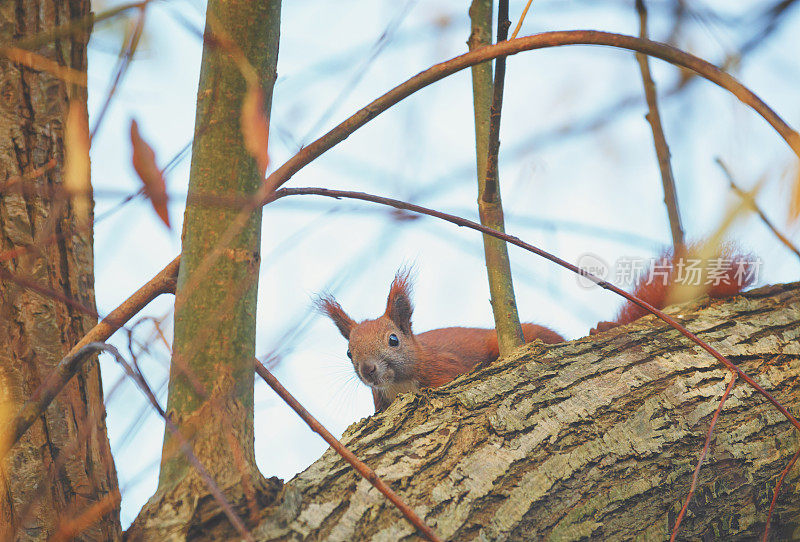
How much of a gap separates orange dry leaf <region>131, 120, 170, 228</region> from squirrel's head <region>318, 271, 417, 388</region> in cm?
220

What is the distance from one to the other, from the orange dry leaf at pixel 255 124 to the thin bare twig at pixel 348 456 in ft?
1.31

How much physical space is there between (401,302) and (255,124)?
2.15m

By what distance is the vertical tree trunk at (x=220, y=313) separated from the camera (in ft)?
4.13

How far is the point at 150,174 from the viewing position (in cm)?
86

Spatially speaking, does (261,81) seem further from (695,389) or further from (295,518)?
(695,389)

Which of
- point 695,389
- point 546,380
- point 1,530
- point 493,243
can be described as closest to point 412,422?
point 546,380

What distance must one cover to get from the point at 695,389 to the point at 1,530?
1.83m

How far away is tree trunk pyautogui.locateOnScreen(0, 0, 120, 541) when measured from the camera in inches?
62.3

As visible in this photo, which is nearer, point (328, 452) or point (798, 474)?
point (328, 452)

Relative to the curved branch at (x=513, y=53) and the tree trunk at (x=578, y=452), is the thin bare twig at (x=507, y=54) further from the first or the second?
the tree trunk at (x=578, y=452)

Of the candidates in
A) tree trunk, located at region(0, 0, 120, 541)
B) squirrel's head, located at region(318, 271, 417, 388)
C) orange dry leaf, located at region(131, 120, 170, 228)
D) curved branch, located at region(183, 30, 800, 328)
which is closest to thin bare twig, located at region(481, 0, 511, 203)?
curved branch, located at region(183, 30, 800, 328)

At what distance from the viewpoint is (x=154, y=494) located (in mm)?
1312

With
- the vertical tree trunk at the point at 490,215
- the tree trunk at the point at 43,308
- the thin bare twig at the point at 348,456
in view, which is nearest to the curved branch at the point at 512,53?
the thin bare twig at the point at 348,456

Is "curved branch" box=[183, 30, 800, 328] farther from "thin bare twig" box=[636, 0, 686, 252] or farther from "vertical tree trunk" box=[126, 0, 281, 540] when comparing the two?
"thin bare twig" box=[636, 0, 686, 252]
